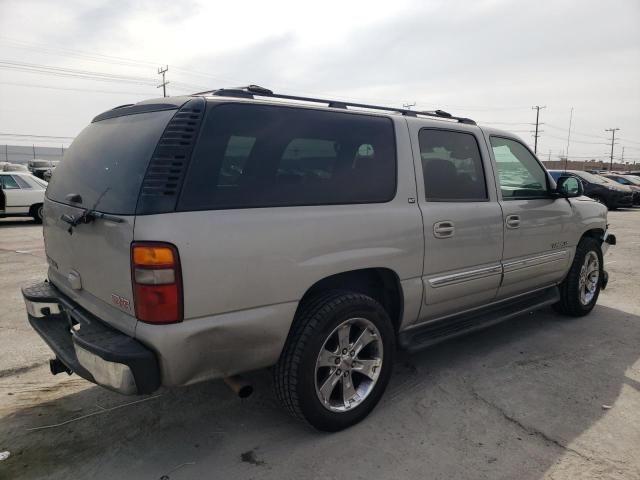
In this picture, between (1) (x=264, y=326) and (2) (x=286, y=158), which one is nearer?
(1) (x=264, y=326)

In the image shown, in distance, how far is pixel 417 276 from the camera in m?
3.09

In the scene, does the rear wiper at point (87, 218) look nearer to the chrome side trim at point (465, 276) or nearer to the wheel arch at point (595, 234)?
the chrome side trim at point (465, 276)

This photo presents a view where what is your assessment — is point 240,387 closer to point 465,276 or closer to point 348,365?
A: point 348,365

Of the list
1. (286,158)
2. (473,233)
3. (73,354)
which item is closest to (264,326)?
(286,158)

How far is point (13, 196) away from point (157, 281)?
40.3 ft

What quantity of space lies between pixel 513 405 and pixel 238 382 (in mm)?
1812

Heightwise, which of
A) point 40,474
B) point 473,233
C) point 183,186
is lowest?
point 40,474

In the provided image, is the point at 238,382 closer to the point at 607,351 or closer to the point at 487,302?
the point at 487,302

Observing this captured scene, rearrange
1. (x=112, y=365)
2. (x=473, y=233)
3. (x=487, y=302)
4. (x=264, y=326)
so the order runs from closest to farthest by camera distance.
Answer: (x=112, y=365)
(x=264, y=326)
(x=473, y=233)
(x=487, y=302)

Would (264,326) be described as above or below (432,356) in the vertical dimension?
above

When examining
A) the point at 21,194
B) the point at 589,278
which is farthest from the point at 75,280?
the point at 21,194

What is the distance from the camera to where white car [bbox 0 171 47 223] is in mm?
12055

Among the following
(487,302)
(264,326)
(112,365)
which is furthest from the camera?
(487,302)

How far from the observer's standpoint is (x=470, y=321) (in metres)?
3.63
